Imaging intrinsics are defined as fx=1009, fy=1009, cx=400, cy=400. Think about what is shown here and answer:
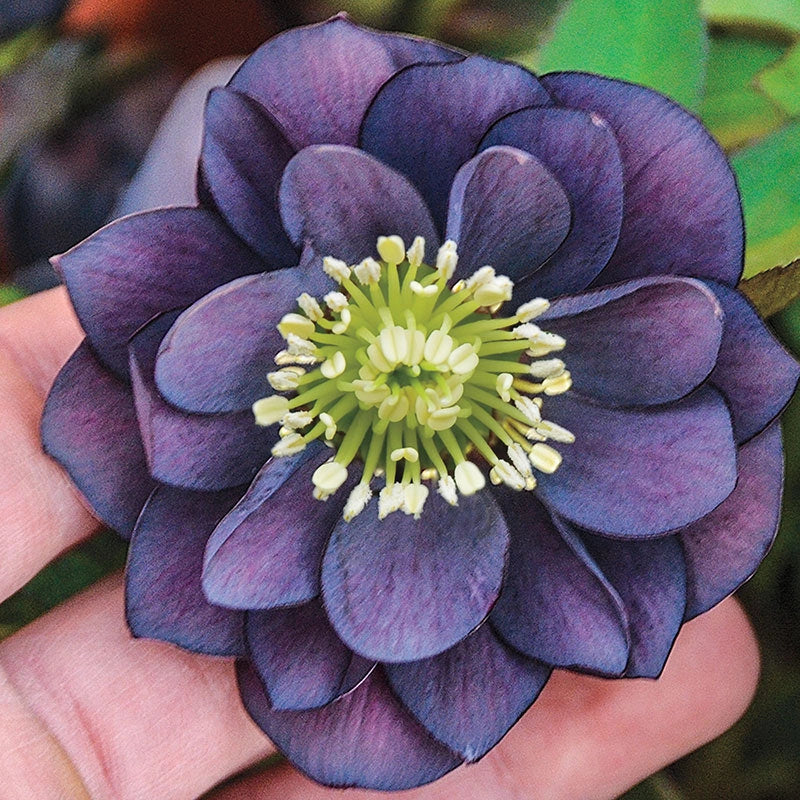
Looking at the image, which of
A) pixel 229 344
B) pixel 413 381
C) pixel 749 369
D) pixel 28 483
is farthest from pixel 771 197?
pixel 28 483

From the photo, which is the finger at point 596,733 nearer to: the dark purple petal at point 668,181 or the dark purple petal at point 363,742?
the dark purple petal at point 363,742

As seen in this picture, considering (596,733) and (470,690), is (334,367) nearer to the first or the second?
(470,690)

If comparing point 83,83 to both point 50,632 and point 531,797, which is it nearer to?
point 50,632

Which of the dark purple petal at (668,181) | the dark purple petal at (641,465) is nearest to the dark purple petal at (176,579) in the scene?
the dark purple petal at (641,465)

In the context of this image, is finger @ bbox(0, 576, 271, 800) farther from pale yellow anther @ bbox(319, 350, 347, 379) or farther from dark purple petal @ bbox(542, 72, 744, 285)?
dark purple petal @ bbox(542, 72, 744, 285)

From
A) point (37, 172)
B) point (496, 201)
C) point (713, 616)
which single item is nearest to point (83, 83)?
point (37, 172)

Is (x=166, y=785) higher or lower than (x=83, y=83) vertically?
lower

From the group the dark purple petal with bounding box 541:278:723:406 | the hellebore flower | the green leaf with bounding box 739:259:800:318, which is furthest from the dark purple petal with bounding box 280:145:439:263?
the green leaf with bounding box 739:259:800:318
